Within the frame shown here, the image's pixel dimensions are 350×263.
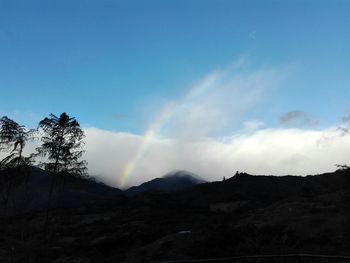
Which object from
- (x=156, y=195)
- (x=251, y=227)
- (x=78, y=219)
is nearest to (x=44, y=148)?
(x=251, y=227)

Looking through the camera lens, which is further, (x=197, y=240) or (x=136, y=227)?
(x=136, y=227)

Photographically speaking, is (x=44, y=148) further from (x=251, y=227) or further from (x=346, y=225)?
(x=346, y=225)

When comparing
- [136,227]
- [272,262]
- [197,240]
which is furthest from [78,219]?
[272,262]

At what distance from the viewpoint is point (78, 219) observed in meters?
70.1

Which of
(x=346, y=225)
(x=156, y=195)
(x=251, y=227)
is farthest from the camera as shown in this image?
(x=156, y=195)

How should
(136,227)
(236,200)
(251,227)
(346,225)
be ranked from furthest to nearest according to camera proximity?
1. (236,200)
2. (136,227)
3. (251,227)
4. (346,225)

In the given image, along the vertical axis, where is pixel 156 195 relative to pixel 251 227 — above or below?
above

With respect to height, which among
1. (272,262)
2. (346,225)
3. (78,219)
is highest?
(78,219)

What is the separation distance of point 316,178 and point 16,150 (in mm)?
69683

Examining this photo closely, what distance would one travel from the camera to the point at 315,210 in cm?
3447

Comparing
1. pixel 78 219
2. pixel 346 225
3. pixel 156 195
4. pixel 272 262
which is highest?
pixel 156 195

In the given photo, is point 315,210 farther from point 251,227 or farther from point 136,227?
point 136,227

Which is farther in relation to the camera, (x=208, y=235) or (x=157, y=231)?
(x=157, y=231)

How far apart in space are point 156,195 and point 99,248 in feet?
182
